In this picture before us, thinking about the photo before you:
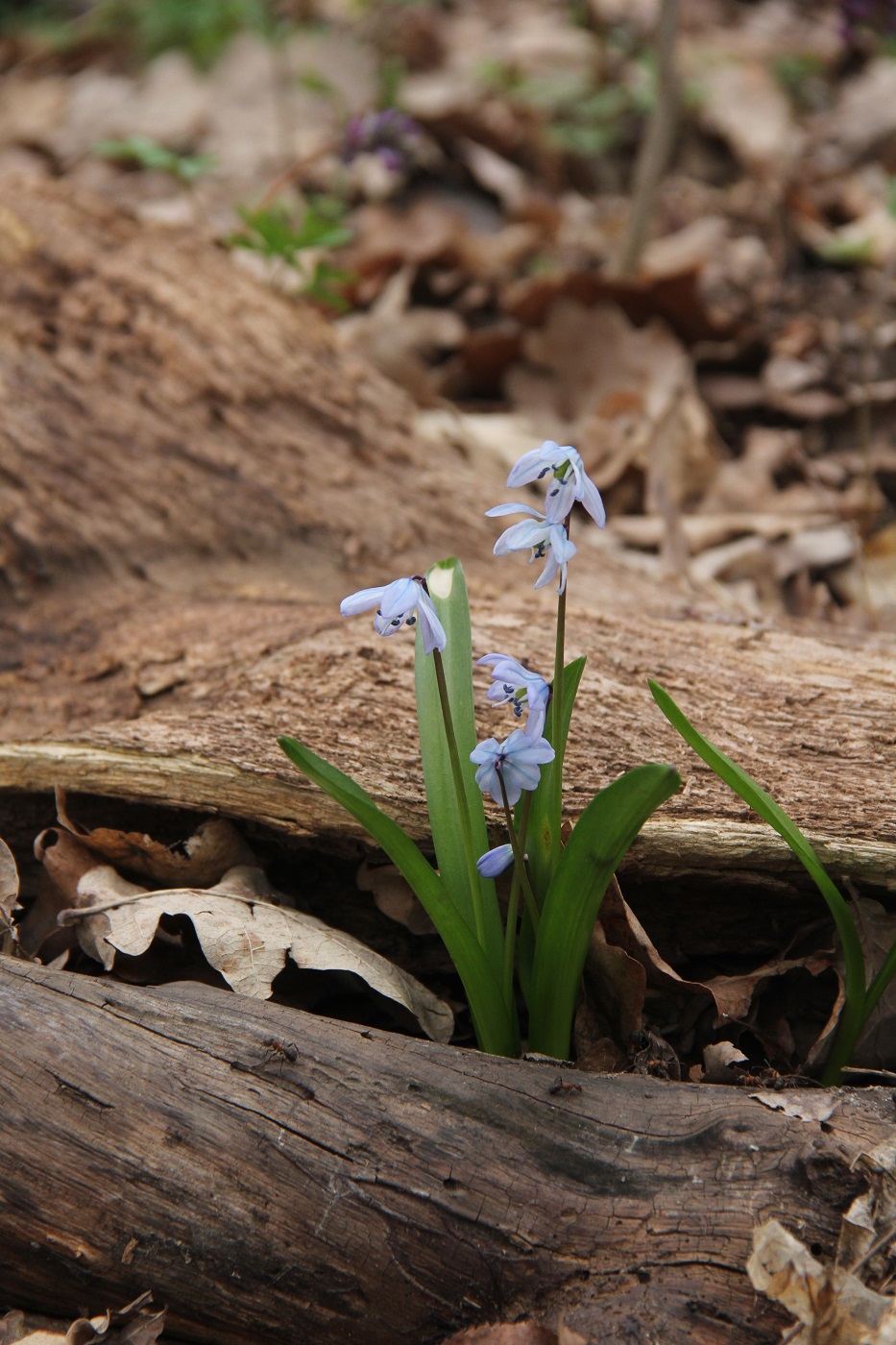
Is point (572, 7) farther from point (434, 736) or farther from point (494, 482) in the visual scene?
point (434, 736)

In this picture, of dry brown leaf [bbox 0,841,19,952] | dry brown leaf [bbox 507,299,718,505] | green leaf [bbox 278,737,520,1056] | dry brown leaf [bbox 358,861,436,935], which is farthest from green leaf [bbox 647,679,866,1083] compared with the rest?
dry brown leaf [bbox 507,299,718,505]

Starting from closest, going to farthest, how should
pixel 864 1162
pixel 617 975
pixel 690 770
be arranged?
pixel 864 1162 < pixel 617 975 < pixel 690 770

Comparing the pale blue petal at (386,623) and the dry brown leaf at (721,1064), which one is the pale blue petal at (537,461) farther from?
the dry brown leaf at (721,1064)

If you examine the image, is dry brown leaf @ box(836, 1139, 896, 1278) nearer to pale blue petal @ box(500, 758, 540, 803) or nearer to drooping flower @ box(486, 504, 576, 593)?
pale blue petal @ box(500, 758, 540, 803)

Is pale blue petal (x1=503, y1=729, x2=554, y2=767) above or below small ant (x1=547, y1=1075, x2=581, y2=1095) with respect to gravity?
above

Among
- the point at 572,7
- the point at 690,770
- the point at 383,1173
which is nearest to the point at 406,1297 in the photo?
the point at 383,1173

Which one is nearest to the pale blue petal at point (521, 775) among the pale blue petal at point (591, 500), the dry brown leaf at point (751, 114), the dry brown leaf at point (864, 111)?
the pale blue petal at point (591, 500)
